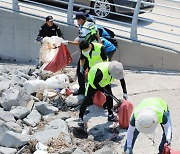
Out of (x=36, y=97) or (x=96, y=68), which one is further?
(x=36, y=97)

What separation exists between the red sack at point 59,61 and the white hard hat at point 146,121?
4522 millimetres

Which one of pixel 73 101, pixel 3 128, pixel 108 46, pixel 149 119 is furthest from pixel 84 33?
pixel 149 119

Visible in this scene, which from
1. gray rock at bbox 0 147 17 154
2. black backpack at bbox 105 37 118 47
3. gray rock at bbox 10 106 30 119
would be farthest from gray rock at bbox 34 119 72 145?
black backpack at bbox 105 37 118 47

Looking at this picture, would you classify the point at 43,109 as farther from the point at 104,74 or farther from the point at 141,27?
the point at 141,27

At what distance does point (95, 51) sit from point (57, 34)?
294 centimetres

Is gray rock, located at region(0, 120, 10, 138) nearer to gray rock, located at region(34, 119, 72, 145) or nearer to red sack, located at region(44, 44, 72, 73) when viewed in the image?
gray rock, located at region(34, 119, 72, 145)

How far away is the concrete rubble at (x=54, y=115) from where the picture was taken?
8367mm

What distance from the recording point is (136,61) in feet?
38.9

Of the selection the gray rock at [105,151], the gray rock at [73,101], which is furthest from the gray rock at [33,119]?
the gray rock at [105,151]

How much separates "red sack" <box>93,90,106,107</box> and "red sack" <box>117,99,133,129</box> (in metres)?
0.56

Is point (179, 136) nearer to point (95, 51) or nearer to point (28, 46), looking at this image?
point (95, 51)

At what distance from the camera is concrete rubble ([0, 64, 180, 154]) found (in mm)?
8367

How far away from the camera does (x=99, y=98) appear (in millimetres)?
9188

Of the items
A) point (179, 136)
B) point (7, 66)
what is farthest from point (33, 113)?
point (7, 66)
